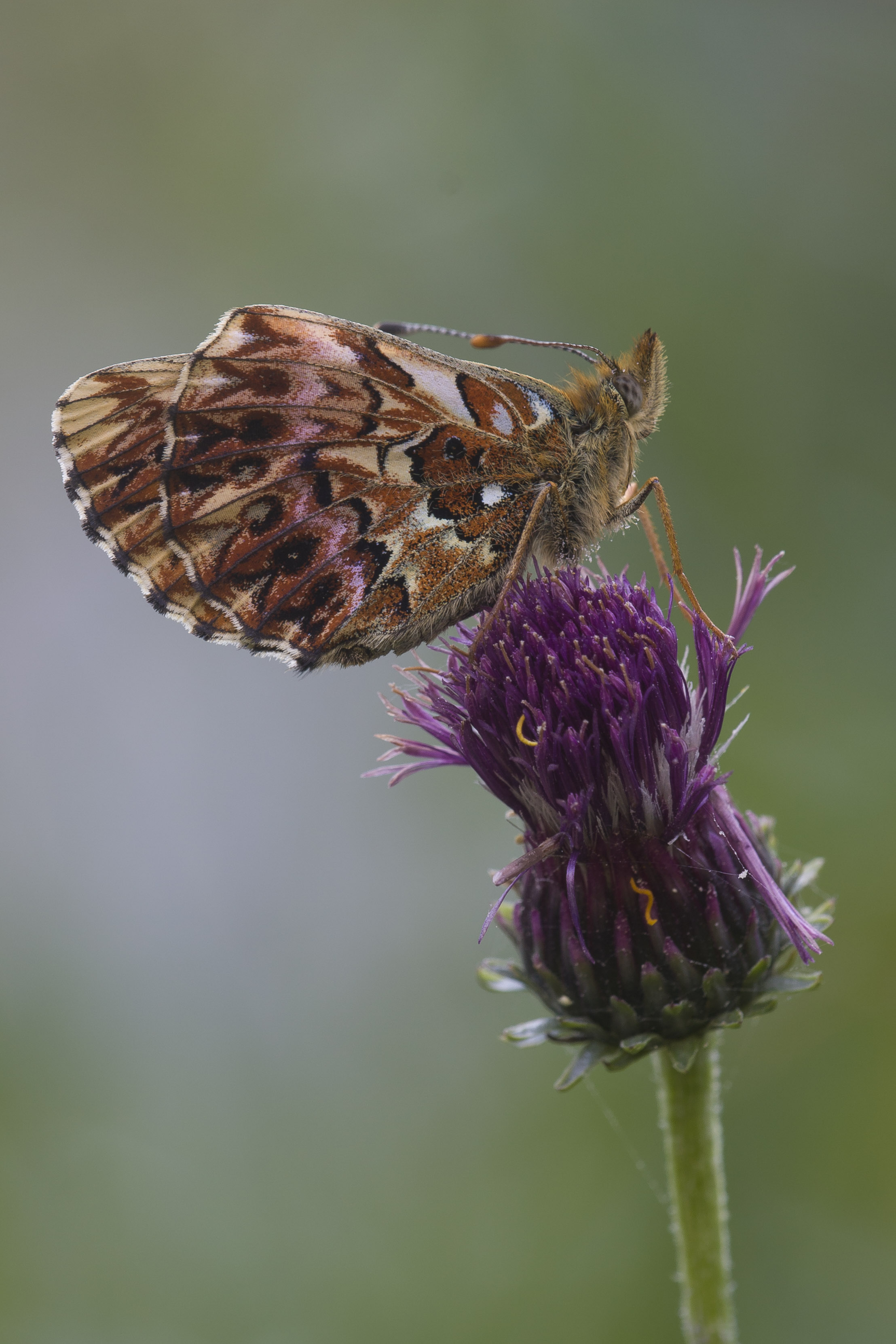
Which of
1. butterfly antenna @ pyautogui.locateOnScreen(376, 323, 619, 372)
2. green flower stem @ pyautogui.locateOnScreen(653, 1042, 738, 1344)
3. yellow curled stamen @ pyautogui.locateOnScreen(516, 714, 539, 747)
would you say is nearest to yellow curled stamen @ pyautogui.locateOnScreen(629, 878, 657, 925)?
green flower stem @ pyautogui.locateOnScreen(653, 1042, 738, 1344)

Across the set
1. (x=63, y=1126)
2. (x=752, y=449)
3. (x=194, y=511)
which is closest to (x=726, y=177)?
(x=752, y=449)

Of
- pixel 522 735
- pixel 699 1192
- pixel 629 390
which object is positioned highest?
pixel 629 390

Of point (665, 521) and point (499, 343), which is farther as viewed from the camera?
point (499, 343)

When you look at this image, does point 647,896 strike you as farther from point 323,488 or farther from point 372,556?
point 323,488

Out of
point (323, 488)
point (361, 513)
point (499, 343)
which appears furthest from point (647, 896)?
point (499, 343)

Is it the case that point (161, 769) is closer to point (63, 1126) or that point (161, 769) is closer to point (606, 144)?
point (63, 1126)

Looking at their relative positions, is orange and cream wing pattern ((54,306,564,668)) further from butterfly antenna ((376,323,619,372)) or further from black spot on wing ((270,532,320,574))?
butterfly antenna ((376,323,619,372))

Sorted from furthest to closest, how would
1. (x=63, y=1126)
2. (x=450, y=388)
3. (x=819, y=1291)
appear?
1. (x=63, y=1126)
2. (x=819, y=1291)
3. (x=450, y=388)

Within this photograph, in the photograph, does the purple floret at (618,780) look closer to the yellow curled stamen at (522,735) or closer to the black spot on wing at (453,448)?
the yellow curled stamen at (522,735)

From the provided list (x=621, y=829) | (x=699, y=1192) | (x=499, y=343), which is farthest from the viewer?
(x=499, y=343)
